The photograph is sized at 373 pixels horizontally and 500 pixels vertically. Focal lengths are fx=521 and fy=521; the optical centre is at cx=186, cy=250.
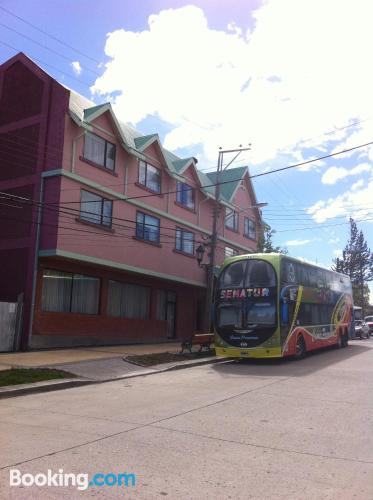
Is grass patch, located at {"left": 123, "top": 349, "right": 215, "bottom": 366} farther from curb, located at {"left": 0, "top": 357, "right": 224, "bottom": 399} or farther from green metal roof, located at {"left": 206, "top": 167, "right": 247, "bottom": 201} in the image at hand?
green metal roof, located at {"left": 206, "top": 167, "right": 247, "bottom": 201}

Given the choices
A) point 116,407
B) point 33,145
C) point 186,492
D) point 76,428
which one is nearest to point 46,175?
point 33,145

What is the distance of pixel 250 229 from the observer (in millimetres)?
39688

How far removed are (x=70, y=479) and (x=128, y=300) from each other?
21718 millimetres

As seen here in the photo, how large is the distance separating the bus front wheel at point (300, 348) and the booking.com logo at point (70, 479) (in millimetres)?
15077

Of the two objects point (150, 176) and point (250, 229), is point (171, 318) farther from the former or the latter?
point (250, 229)

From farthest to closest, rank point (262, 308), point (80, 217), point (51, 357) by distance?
point (80, 217) < point (262, 308) < point (51, 357)

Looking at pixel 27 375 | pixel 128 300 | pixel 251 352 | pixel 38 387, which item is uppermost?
pixel 128 300

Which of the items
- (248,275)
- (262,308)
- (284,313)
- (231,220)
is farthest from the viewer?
(231,220)

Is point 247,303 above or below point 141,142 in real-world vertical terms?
below

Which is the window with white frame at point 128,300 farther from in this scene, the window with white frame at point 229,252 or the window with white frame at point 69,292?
the window with white frame at point 229,252

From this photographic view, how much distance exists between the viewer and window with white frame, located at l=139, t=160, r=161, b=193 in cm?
2642

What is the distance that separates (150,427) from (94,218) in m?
16.0

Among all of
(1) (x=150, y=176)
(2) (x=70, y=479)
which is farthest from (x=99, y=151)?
(2) (x=70, y=479)

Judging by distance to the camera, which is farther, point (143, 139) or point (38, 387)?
point (143, 139)
